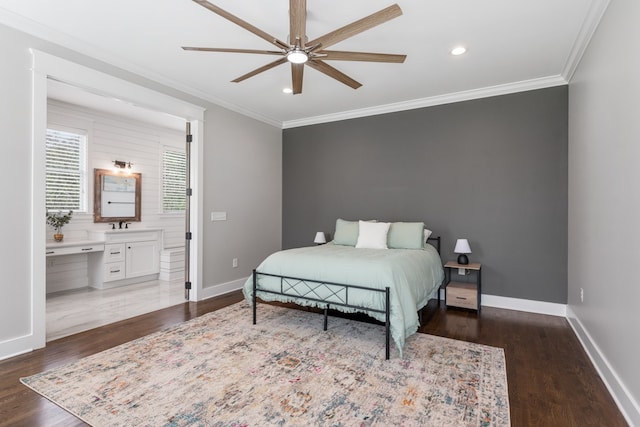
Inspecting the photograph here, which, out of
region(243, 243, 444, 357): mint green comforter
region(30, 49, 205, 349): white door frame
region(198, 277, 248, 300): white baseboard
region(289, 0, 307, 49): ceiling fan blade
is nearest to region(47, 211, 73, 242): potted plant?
region(30, 49, 205, 349): white door frame

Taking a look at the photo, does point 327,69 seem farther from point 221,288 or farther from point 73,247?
point 73,247

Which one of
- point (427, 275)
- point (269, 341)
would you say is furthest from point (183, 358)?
point (427, 275)

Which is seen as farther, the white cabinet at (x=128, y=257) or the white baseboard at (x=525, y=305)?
the white cabinet at (x=128, y=257)

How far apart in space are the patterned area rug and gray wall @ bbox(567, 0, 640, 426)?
75cm

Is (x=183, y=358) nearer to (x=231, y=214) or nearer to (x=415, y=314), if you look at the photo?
(x=415, y=314)

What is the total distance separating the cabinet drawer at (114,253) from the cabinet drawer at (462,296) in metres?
5.06

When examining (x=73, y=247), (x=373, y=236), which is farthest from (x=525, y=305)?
(x=73, y=247)

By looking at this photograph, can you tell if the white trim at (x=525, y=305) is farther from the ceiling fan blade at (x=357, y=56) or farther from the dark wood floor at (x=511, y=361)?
the ceiling fan blade at (x=357, y=56)

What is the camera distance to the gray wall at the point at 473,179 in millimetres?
4031

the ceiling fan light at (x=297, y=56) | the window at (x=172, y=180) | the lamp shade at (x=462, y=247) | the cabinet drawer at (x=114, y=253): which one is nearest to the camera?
the ceiling fan light at (x=297, y=56)

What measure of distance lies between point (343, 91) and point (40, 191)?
353cm

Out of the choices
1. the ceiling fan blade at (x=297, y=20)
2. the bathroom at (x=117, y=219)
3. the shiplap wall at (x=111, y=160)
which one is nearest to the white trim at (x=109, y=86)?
the bathroom at (x=117, y=219)

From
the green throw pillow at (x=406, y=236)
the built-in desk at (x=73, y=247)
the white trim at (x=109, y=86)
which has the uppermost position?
the white trim at (x=109, y=86)

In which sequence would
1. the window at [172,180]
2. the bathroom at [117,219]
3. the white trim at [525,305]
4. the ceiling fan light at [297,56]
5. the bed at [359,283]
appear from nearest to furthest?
the ceiling fan light at [297,56] < the bed at [359,283] < the white trim at [525,305] < the bathroom at [117,219] < the window at [172,180]
